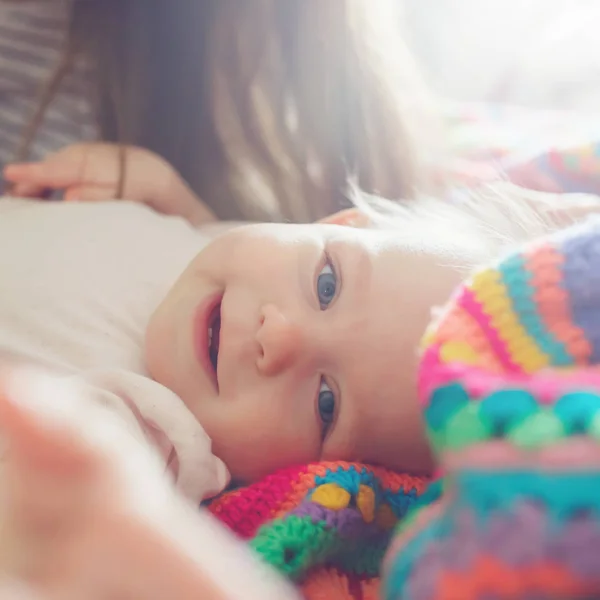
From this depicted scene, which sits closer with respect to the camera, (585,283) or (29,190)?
(585,283)

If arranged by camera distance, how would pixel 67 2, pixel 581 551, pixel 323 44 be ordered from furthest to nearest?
pixel 67 2, pixel 323 44, pixel 581 551

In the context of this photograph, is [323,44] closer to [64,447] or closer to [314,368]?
[314,368]

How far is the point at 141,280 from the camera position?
31.9 inches

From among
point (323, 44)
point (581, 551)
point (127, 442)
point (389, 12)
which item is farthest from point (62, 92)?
point (581, 551)

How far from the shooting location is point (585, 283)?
1.33 feet

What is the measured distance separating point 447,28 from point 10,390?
51.4 inches

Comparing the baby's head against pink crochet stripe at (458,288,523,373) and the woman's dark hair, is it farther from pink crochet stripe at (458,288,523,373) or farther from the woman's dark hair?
the woman's dark hair

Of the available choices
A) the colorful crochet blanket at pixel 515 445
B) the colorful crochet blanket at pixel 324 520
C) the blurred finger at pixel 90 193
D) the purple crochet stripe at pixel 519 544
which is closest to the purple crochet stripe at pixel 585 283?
the colorful crochet blanket at pixel 515 445

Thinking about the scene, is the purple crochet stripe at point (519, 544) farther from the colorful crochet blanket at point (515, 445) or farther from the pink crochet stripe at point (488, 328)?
the pink crochet stripe at point (488, 328)

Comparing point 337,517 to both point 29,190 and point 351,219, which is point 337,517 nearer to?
point 351,219

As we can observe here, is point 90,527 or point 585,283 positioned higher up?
point 585,283

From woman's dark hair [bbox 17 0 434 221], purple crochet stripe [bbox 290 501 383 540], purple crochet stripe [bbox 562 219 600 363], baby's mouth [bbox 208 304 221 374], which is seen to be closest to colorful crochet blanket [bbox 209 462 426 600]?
purple crochet stripe [bbox 290 501 383 540]

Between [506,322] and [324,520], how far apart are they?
0.23m

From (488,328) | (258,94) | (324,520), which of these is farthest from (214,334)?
(258,94)
